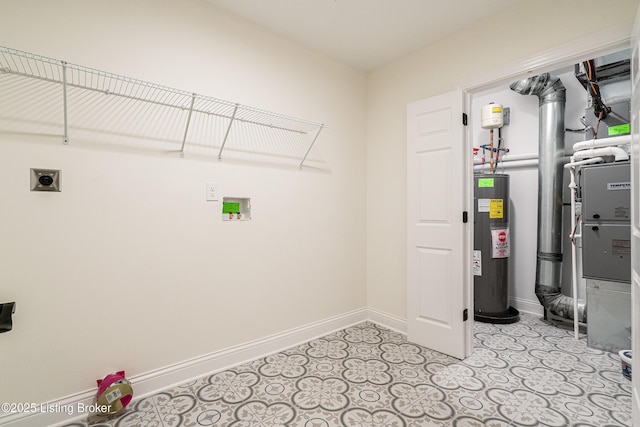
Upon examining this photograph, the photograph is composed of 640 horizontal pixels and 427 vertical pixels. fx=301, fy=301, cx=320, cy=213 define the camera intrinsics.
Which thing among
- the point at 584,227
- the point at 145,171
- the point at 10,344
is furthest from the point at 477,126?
the point at 10,344

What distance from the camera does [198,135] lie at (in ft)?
6.88

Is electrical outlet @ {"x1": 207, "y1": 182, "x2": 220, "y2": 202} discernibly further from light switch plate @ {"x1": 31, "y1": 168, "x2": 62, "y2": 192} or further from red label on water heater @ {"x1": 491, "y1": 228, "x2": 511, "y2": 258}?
red label on water heater @ {"x1": 491, "y1": 228, "x2": 511, "y2": 258}

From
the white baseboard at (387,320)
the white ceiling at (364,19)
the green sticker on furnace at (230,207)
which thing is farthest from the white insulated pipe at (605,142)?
the green sticker on furnace at (230,207)

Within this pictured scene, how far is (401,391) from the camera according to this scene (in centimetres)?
190

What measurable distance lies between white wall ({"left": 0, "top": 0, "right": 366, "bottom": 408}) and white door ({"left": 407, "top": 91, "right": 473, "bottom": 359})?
768mm

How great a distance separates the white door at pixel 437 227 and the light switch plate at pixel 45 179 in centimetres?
245

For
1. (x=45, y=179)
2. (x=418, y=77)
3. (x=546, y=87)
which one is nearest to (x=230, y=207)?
(x=45, y=179)

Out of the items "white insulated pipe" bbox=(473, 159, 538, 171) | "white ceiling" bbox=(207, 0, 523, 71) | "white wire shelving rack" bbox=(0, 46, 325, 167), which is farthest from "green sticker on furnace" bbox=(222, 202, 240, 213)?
"white insulated pipe" bbox=(473, 159, 538, 171)

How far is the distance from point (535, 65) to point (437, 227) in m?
1.30

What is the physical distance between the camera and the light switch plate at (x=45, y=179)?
5.13 ft

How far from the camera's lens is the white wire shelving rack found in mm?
1529

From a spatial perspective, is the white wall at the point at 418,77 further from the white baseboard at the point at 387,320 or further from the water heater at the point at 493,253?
the water heater at the point at 493,253

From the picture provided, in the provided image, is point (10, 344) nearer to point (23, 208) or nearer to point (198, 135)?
point (23, 208)

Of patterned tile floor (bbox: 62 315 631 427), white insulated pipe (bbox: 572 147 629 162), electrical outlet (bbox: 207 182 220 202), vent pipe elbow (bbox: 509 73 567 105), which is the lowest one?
patterned tile floor (bbox: 62 315 631 427)
